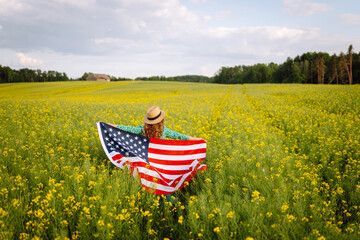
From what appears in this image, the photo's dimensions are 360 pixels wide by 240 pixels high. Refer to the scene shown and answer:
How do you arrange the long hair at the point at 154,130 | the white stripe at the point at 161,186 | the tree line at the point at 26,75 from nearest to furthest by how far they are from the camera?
the white stripe at the point at 161,186 < the long hair at the point at 154,130 < the tree line at the point at 26,75

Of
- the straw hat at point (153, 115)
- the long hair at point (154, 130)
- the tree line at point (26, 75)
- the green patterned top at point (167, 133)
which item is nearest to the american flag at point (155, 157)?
the long hair at point (154, 130)

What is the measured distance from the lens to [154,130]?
163 inches

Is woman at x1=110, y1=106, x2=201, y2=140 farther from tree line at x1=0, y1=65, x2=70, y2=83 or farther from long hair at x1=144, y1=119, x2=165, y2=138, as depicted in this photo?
tree line at x1=0, y1=65, x2=70, y2=83

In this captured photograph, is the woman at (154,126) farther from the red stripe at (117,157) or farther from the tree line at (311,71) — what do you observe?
the tree line at (311,71)

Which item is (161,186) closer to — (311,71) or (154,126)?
(154,126)

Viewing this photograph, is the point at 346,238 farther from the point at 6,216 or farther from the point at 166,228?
the point at 6,216

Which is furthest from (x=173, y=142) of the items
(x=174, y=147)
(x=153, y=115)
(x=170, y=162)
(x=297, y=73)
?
(x=297, y=73)

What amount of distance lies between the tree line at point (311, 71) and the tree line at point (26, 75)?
10242cm

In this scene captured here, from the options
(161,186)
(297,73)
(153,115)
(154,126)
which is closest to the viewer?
(161,186)

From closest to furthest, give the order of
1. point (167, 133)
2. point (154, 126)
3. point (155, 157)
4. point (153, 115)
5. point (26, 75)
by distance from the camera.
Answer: point (153, 115) → point (155, 157) → point (154, 126) → point (167, 133) → point (26, 75)

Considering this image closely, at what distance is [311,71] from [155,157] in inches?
3664

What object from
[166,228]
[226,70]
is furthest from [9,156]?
[226,70]

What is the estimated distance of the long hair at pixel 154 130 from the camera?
414 cm

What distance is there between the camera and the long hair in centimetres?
414
